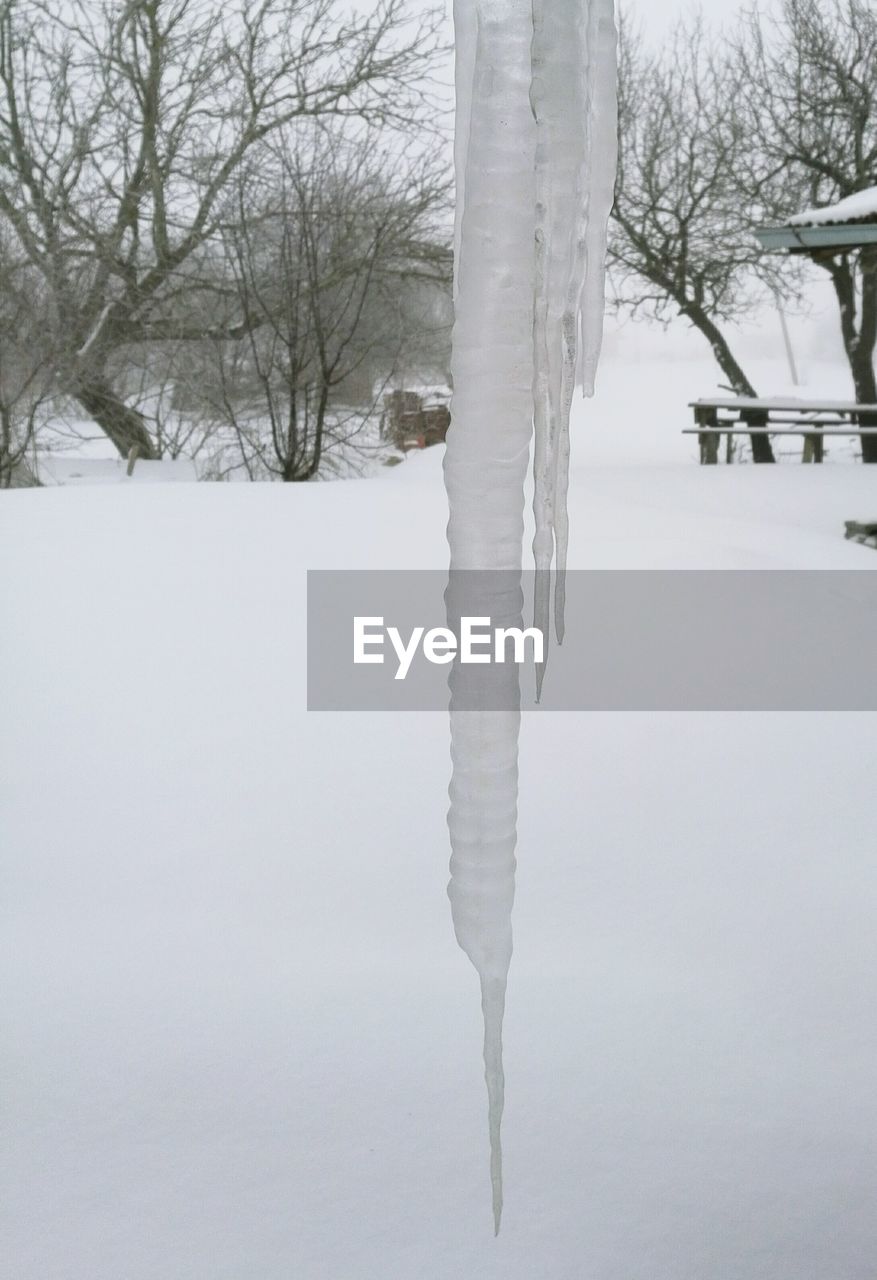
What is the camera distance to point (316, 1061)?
1.48m

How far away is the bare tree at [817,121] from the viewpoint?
28.7 ft

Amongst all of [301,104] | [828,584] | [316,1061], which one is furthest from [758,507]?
[316,1061]

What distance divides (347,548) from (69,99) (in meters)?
5.10

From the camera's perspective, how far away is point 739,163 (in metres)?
9.30

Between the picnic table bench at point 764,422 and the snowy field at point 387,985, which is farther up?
the picnic table bench at point 764,422

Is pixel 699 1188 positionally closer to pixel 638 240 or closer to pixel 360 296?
pixel 360 296

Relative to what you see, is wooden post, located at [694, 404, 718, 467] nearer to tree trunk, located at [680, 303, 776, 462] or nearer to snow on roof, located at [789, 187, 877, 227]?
tree trunk, located at [680, 303, 776, 462]

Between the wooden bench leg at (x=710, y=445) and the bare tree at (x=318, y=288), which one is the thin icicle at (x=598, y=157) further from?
the wooden bench leg at (x=710, y=445)

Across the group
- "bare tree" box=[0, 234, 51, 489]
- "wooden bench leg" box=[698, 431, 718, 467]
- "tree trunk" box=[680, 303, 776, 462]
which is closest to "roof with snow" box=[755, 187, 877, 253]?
"wooden bench leg" box=[698, 431, 718, 467]

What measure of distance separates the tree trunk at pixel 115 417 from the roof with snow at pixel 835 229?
4.09 meters

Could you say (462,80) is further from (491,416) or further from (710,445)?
(710,445)

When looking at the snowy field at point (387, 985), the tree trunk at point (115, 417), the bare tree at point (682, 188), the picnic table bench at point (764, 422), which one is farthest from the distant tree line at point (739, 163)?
the snowy field at point (387, 985)

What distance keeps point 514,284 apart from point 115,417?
6.72 metres

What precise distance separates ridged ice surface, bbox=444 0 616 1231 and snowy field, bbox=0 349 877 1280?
0.28 metres
